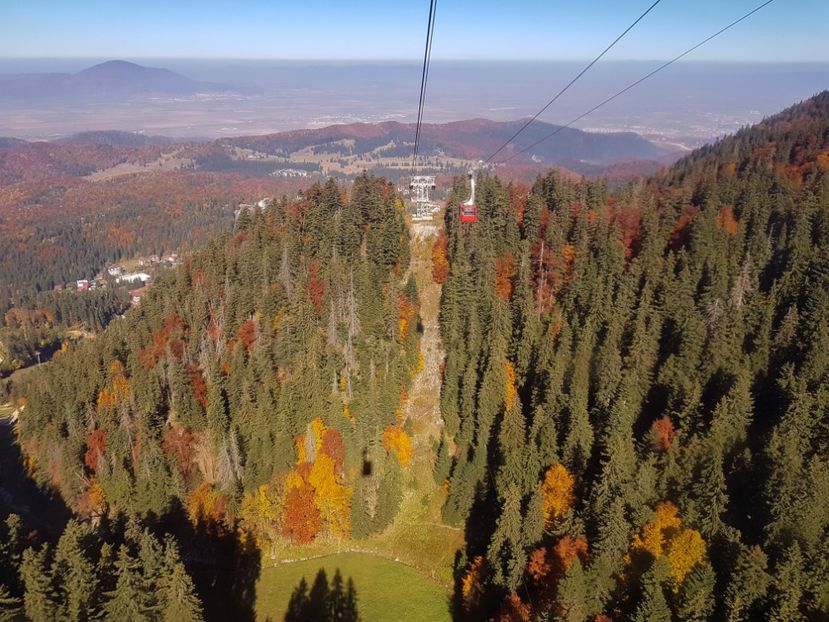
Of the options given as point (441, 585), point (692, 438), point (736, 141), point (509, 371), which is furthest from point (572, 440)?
point (736, 141)

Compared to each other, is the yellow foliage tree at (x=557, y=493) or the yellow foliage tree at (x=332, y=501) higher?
the yellow foliage tree at (x=557, y=493)

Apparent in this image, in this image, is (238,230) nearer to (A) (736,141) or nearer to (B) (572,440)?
(B) (572,440)

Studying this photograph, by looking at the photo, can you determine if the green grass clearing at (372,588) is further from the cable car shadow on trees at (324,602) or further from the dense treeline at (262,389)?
the dense treeline at (262,389)

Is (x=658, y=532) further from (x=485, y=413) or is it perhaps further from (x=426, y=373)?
(x=426, y=373)

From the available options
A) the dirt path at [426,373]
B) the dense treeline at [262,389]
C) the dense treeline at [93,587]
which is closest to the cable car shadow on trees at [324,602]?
the dense treeline at [262,389]

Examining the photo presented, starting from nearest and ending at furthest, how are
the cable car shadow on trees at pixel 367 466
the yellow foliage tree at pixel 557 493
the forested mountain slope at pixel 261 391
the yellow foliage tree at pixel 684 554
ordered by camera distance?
the yellow foliage tree at pixel 684 554 < the yellow foliage tree at pixel 557 493 < the forested mountain slope at pixel 261 391 < the cable car shadow on trees at pixel 367 466

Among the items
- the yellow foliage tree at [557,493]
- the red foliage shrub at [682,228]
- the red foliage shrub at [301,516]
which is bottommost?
the red foliage shrub at [301,516]

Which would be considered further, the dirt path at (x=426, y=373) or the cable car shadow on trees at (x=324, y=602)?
the dirt path at (x=426, y=373)
